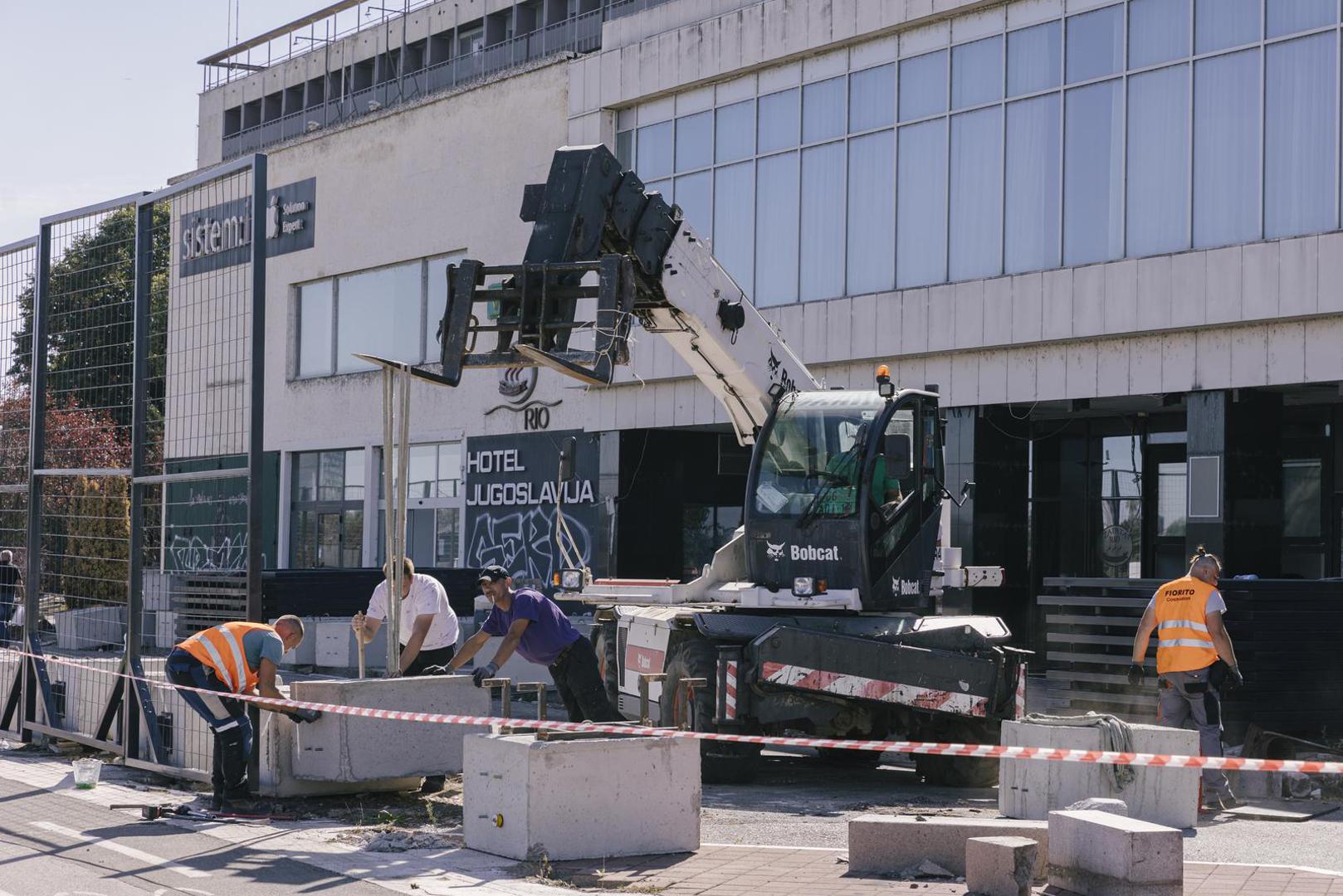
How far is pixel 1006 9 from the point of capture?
912 inches

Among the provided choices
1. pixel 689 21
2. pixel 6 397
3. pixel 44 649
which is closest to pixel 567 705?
pixel 44 649

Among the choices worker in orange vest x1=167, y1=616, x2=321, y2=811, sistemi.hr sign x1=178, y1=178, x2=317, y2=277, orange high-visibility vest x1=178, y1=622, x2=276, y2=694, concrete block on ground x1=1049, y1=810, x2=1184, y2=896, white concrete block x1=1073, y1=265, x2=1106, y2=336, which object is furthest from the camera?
white concrete block x1=1073, y1=265, x2=1106, y2=336

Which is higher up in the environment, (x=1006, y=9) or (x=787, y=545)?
(x=1006, y=9)

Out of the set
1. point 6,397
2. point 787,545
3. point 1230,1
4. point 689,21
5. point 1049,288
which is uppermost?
point 689,21

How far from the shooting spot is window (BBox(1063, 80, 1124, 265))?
2175 cm

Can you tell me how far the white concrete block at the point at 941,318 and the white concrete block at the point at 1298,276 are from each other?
16.5 ft

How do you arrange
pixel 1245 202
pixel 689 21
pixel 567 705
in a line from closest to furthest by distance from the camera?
pixel 567 705, pixel 1245 202, pixel 689 21

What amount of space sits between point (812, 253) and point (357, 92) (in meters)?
17.1

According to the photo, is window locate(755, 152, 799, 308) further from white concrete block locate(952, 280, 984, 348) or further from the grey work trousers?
the grey work trousers

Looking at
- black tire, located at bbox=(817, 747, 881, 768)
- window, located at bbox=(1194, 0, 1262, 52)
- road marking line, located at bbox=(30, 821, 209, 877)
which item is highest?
window, located at bbox=(1194, 0, 1262, 52)

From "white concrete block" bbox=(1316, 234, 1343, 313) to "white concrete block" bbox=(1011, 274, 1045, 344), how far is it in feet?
13.0

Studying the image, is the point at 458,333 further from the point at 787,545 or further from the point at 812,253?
the point at 812,253

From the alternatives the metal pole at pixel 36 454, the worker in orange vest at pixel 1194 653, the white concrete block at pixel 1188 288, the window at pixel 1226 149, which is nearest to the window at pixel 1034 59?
the window at pixel 1226 149

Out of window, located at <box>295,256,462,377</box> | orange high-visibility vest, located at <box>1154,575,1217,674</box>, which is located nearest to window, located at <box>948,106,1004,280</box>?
→ orange high-visibility vest, located at <box>1154,575,1217,674</box>
